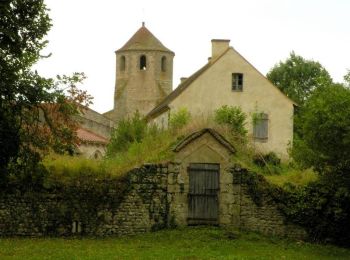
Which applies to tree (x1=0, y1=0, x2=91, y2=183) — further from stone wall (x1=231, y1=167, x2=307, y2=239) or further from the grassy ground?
stone wall (x1=231, y1=167, x2=307, y2=239)

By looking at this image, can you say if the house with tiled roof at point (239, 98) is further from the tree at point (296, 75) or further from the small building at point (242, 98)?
the tree at point (296, 75)

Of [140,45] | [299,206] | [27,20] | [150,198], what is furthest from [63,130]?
[140,45]

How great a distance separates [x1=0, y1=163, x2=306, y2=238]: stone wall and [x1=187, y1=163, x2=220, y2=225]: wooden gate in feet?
0.75

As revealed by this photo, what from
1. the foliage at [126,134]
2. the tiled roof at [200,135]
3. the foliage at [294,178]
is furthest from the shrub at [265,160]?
the foliage at [126,134]

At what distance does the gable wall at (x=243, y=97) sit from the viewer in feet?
141

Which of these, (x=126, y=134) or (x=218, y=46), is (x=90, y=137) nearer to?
(x=218, y=46)

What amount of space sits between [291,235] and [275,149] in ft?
64.4

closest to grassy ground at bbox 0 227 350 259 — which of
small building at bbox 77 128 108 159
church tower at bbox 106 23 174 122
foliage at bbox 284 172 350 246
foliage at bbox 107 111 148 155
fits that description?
foliage at bbox 284 172 350 246

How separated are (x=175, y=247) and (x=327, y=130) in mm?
5726

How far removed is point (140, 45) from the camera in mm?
71562

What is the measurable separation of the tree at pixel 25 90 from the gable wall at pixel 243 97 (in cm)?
2491

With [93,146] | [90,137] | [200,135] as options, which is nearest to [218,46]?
[93,146]

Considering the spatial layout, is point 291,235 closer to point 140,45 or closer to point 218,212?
point 218,212

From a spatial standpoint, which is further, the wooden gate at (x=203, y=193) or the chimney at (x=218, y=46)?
the chimney at (x=218, y=46)
